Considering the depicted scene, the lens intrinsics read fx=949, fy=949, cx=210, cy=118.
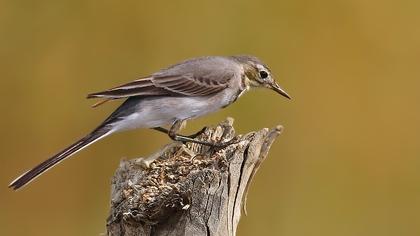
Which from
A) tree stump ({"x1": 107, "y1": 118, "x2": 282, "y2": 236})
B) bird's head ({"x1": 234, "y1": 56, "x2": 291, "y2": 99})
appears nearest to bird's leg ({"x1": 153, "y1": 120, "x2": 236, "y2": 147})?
tree stump ({"x1": 107, "y1": 118, "x2": 282, "y2": 236})

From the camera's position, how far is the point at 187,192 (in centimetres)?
327

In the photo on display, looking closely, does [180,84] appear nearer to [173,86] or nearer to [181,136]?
[173,86]

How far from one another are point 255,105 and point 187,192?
8.90 ft

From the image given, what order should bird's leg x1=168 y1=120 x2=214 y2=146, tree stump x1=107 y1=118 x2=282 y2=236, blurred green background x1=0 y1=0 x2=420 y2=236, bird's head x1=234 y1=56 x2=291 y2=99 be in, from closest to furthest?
1. tree stump x1=107 y1=118 x2=282 y2=236
2. bird's leg x1=168 y1=120 x2=214 y2=146
3. bird's head x1=234 y1=56 x2=291 y2=99
4. blurred green background x1=0 y1=0 x2=420 y2=236

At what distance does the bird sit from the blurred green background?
4.57ft

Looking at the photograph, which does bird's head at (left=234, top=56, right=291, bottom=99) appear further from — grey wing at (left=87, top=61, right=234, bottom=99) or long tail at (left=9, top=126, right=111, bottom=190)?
long tail at (left=9, top=126, right=111, bottom=190)

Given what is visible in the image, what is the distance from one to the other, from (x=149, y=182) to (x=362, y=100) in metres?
2.97

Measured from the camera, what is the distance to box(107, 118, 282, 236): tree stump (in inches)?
129

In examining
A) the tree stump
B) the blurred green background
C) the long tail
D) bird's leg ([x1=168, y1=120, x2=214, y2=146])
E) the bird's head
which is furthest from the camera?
the blurred green background

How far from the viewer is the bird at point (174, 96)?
411cm

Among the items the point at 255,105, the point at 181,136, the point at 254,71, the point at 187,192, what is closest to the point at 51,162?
the point at 181,136

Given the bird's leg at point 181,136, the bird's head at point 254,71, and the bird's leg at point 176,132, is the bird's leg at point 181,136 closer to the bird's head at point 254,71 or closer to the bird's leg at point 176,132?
the bird's leg at point 176,132

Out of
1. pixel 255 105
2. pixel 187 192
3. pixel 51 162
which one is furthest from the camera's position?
pixel 255 105

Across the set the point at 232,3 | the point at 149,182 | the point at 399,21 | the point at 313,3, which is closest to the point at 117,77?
the point at 232,3
